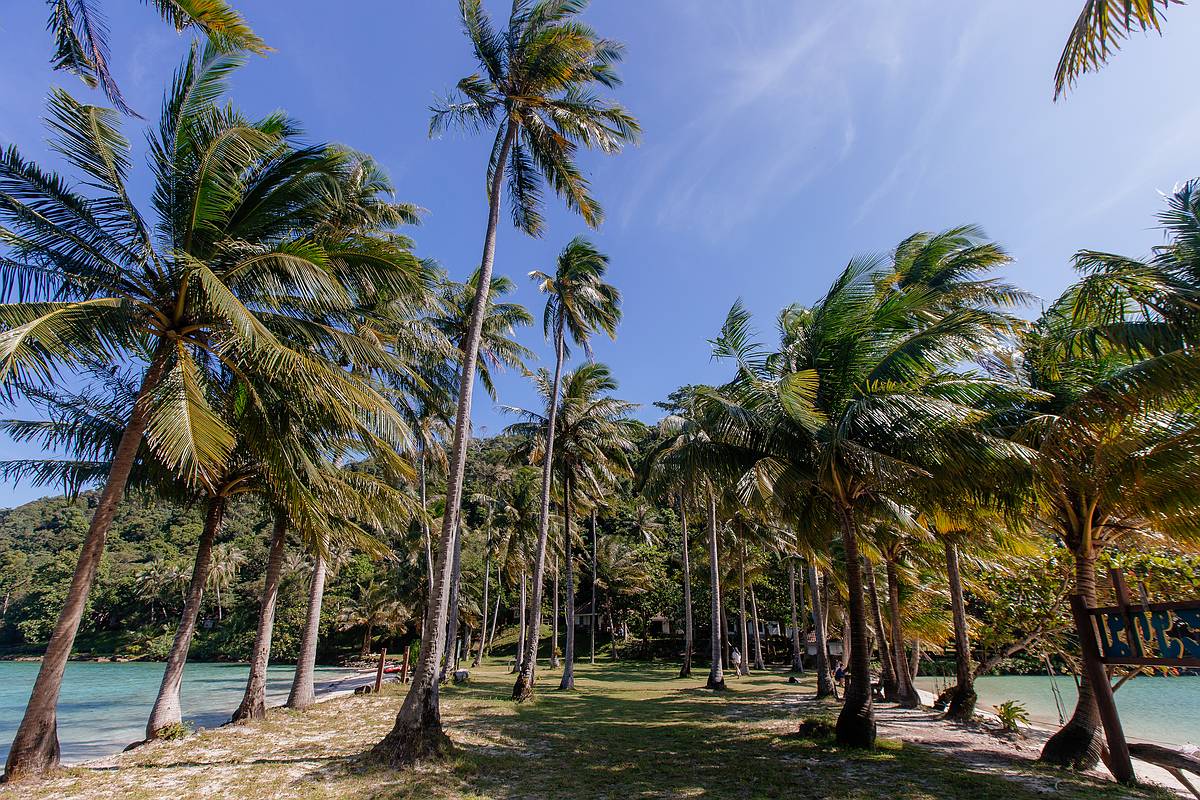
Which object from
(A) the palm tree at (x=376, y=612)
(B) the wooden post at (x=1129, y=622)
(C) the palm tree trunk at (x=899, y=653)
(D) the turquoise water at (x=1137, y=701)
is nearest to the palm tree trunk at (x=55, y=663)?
(B) the wooden post at (x=1129, y=622)

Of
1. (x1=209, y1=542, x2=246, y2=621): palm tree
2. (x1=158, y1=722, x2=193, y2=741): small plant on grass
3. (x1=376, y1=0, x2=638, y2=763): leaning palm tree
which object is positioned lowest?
(x1=158, y1=722, x2=193, y2=741): small plant on grass

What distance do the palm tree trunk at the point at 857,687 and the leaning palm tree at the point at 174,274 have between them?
824cm

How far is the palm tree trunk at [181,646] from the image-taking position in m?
9.18

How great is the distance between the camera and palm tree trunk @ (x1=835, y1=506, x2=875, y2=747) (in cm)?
870

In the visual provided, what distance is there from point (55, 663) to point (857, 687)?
10978mm

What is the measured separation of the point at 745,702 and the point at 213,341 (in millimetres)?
15469

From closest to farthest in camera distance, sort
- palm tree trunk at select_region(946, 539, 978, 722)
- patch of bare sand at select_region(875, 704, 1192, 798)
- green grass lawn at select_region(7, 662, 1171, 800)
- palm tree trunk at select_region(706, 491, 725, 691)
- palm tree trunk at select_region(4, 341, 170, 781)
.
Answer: palm tree trunk at select_region(4, 341, 170, 781) < green grass lawn at select_region(7, 662, 1171, 800) < patch of bare sand at select_region(875, 704, 1192, 798) < palm tree trunk at select_region(946, 539, 978, 722) < palm tree trunk at select_region(706, 491, 725, 691)

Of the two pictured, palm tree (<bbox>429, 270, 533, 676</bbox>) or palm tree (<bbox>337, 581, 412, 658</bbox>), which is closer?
palm tree (<bbox>429, 270, 533, 676</bbox>)

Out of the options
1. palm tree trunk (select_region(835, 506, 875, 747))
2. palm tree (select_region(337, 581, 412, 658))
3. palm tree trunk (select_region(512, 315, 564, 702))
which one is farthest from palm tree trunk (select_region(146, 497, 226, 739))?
palm tree (select_region(337, 581, 412, 658))

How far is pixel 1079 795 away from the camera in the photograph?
21.2 feet

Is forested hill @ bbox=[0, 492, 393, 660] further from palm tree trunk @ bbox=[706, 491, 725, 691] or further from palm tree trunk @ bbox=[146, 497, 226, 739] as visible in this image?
palm tree trunk @ bbox=[146, 497, 226, 739]

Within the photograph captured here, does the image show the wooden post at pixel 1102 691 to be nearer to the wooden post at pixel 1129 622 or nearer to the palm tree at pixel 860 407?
the wooden post at pixel 1129 622

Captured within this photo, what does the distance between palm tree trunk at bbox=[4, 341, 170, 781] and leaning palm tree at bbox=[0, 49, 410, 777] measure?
2 cm

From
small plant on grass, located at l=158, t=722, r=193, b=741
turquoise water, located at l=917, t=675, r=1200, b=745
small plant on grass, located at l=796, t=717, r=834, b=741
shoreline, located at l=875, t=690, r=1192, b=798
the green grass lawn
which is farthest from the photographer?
turquoise water, located at l=917, t=675, r=1200, b=745
